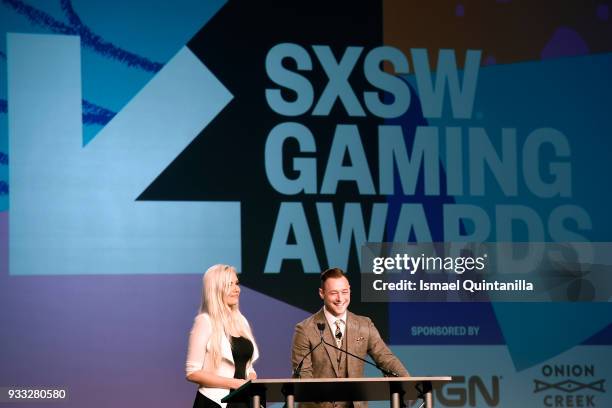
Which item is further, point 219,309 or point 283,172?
point 283,172

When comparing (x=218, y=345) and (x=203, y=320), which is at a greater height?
(x=203, y=320)

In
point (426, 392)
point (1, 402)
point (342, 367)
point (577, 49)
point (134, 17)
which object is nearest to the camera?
point (426, 392)

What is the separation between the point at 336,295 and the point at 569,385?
2.84m

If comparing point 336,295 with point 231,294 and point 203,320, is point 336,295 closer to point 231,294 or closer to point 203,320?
point 231,294

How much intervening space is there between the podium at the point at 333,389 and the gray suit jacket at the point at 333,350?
38 centimetres

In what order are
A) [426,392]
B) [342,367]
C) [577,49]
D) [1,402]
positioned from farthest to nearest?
[577,49] → [1,402] → [342,367] → [426,392]

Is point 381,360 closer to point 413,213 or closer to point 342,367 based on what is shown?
point 342,367

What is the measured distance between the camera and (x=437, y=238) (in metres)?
7.65

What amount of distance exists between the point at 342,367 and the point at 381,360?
336 millimetres

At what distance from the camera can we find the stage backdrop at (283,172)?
7.17 metres

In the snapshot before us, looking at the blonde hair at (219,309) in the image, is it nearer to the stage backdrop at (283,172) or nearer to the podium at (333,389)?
the podium at (333,389)

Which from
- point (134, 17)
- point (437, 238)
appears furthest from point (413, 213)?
point (134, 17)

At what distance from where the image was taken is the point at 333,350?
220 inches

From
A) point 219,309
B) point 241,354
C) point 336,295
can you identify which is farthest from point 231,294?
point 336,295
